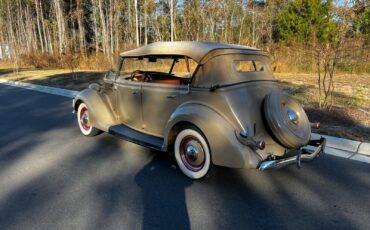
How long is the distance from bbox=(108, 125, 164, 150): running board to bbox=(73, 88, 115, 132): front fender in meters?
0.22

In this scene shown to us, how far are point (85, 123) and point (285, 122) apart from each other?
3.81 m

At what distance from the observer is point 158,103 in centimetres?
427

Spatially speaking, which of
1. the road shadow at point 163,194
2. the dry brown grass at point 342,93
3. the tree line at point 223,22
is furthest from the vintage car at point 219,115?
the tree line at point 223,22

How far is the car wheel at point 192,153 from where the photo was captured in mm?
3582

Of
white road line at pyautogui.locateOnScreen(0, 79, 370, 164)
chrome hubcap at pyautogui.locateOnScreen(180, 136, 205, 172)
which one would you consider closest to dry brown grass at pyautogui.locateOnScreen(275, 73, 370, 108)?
white road line at pyautogui.locateOnScreen(0, 79, 370, 164)

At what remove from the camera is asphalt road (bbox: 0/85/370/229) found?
286 cm

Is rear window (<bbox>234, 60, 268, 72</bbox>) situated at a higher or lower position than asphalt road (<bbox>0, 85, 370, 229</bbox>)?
higher

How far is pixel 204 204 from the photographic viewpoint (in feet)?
10.4

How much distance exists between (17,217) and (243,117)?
8.61 ft

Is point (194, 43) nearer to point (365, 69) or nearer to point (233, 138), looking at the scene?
point (233, 138)

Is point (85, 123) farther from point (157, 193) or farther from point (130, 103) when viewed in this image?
point (157, 193)

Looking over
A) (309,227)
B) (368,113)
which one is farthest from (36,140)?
(368,113)

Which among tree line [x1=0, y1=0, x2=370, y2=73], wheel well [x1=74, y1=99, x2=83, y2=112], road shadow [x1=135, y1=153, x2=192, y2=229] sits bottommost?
road shadow [x1=135, y1=153, x2=192, y2=229]

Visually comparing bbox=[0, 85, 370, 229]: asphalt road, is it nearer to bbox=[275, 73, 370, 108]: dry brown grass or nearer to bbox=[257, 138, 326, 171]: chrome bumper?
bbox=[257, 138, 326, 171]: chrome bumper
